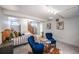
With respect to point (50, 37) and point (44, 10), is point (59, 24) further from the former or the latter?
point (44, 10)

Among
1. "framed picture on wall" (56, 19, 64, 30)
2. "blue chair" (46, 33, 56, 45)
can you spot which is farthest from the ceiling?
"blue chair" (46, 33, 56, 45)

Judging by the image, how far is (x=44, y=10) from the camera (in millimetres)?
2090

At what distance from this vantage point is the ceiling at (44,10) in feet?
6.61

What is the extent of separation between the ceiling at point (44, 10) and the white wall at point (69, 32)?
136mm

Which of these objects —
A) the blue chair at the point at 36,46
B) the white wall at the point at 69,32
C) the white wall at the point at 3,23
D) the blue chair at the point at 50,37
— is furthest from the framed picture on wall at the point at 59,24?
the white wall at the point at 3,23

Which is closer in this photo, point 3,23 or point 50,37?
point 3,23

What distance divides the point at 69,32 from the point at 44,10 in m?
0.71

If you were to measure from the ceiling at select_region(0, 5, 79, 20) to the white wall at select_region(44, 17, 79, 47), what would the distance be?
136 mm

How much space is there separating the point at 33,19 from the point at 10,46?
0.74m

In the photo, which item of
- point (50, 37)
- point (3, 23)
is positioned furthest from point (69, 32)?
point (3, 23)

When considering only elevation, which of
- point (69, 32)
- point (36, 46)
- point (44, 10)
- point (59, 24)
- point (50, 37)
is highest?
point (44, 10)

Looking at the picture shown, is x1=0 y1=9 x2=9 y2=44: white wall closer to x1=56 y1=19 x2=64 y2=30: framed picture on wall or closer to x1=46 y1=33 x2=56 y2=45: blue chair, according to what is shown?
x1=46 y1=33 x2=56 y2=45: blue chair
